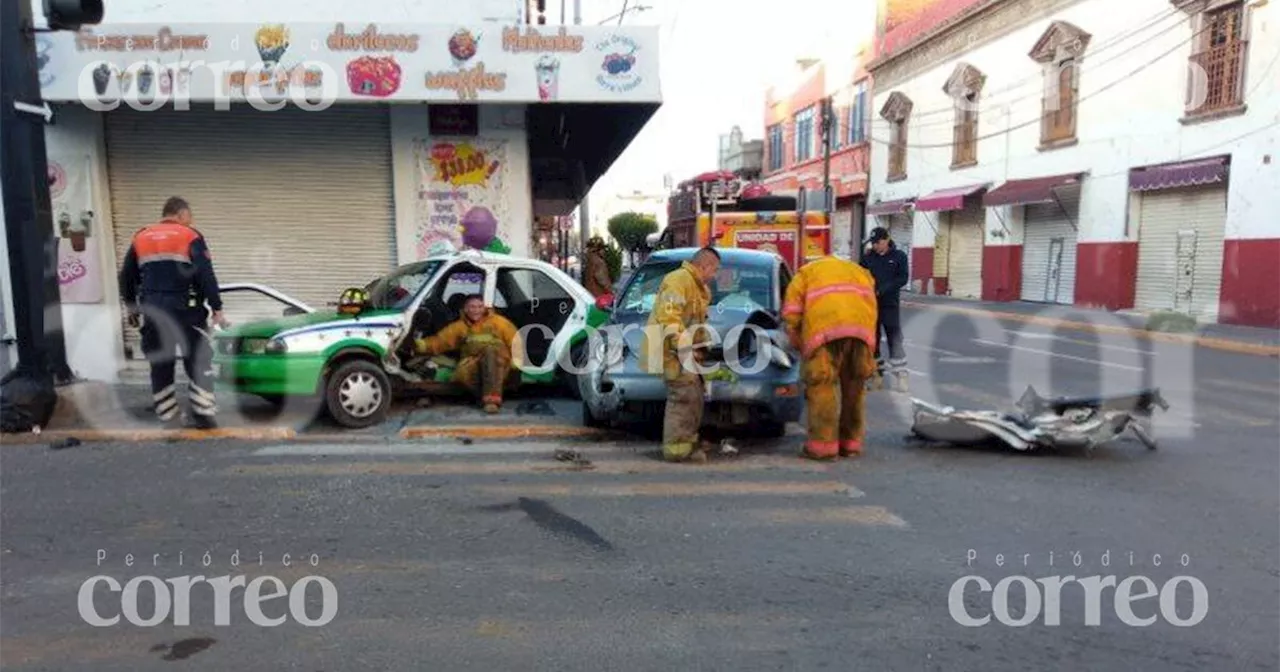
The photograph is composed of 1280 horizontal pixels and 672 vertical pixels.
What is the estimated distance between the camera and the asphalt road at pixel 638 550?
361 cm

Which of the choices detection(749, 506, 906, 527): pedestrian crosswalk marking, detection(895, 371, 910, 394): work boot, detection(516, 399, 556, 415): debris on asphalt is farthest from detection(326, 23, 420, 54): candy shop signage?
detection(749, 506, 906, 527): pedestrian crosswalk marking

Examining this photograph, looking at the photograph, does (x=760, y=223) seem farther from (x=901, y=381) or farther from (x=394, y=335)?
(x=394, y=335)

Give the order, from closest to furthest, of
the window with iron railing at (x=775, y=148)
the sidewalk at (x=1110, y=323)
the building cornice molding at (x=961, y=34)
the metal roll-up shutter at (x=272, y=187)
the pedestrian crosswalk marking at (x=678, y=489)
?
the pedestrian crosswalk marking at (x=678, y=489) → the metal roll-up shutter at (x=272, y=187) → the sidewalk at (x=1110, y=323) → the building cornice molding at (x=961, y=34) → the window with iron railing at (x=775, y=148)

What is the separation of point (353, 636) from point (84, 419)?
5537 mm

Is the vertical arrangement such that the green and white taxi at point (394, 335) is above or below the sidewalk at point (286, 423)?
above

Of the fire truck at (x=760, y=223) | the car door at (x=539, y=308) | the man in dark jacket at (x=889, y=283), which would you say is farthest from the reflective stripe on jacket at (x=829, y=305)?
the fire truck at (x=760, y=223)

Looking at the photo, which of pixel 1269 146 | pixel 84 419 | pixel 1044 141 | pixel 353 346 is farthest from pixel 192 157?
pixel 1044 141

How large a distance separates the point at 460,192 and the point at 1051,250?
761 inches

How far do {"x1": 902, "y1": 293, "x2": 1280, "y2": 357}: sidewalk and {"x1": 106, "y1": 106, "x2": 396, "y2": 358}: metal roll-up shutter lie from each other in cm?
1418

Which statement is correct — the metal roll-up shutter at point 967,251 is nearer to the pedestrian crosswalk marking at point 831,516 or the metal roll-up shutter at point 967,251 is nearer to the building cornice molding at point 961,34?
the building cornice molding at point 961,34

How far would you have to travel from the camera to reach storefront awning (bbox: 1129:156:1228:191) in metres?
18.3

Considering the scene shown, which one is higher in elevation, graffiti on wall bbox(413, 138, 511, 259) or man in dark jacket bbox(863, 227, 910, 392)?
graffiti on wall bbox(413, 138, 511, 259)

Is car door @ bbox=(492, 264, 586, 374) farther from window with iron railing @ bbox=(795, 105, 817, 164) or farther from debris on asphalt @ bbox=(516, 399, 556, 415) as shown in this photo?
window with iron railing @ bbox=(795, 105, 817, 164)

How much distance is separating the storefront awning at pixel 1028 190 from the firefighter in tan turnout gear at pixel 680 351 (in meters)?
19.7
